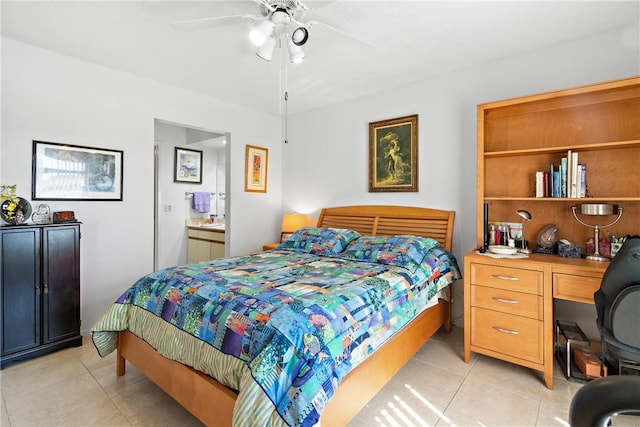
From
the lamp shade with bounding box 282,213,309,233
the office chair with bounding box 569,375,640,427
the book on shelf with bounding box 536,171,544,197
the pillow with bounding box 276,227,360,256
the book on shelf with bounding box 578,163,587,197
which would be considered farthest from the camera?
the lamp shade with bounding box 282,213,309,233

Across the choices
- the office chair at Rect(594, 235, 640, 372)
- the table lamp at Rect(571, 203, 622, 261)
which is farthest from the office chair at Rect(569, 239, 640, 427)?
the table lamp at Rect(571, 203, 622, 261)

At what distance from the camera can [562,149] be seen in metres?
2.34

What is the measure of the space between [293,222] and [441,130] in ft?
6.91

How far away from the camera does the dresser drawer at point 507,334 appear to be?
2.13m

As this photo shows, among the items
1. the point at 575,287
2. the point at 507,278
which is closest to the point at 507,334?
the point at 507,278

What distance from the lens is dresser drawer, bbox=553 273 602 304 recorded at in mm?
1969

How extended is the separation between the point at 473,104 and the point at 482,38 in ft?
2.14

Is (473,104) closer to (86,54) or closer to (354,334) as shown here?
(354,334)

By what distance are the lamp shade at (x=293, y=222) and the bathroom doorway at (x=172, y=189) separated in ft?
4.64

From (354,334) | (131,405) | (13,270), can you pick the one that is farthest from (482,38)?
(13,270)

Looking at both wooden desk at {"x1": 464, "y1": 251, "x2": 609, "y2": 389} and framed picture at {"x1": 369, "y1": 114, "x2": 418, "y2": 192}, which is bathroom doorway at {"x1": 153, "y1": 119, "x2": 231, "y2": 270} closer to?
framed picture at {"x1": 369, "y1": 114, "x2": 418, "y2": 192}

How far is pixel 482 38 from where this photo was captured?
8.12 feet

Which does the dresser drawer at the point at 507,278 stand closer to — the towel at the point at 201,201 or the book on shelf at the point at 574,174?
the book on shelf at the point at 574,174

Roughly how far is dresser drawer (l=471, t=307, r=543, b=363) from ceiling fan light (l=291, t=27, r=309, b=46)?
89.6 inches
